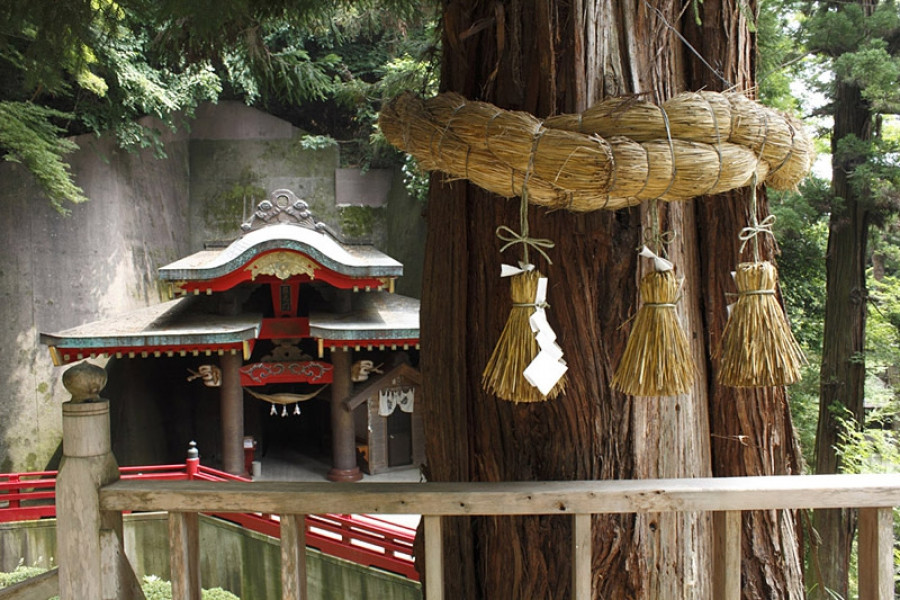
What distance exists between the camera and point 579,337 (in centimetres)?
130

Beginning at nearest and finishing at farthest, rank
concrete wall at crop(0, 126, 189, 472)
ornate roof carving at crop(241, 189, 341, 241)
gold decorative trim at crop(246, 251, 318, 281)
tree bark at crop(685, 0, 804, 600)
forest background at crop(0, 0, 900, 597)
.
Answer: tree bark at crop(685, 0, 804, 600) → forest background at crop(0, 0, 900, 597) → gold decorative trim at crop(246, 251, 318, 281) → ornate roof carving at crop(241, 189, 341, 241) → concrete wall at crop(0, 126, 189, 472)

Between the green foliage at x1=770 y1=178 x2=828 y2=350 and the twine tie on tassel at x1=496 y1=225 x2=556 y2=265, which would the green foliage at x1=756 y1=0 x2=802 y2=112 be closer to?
the green foliage at x1=770 y1=178 x2=828 y2=350

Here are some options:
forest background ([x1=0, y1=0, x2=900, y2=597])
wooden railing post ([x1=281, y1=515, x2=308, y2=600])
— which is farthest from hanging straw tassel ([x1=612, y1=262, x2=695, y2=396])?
forest background ([x1=0, y1=0, x2=900, y2=597])

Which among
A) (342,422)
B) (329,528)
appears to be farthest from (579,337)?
(342,422)

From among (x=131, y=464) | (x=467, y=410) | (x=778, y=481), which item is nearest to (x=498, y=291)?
(x=467, y=410)

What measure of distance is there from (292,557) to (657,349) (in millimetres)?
770

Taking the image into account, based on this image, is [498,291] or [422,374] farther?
[422,374]

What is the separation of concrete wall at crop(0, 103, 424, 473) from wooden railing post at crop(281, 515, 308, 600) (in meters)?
8.06

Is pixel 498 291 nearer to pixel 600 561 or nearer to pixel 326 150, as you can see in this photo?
pixel 600 561

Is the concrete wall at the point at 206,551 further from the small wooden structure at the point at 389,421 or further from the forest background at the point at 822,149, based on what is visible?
the forest background at the point at 822,149

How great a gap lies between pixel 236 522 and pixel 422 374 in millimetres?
5609

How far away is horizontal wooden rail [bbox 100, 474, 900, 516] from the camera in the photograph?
3.65ft

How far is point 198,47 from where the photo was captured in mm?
2584

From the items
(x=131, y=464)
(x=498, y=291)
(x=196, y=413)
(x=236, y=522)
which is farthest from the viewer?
(x=196, y=413)
